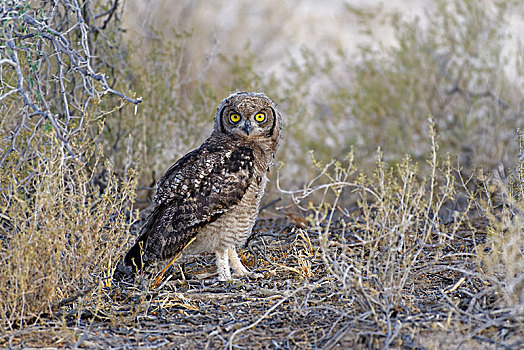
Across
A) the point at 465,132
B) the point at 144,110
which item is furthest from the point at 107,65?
the point at 465,132

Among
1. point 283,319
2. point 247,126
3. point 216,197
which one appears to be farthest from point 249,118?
point 283,319

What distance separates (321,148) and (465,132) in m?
2.04

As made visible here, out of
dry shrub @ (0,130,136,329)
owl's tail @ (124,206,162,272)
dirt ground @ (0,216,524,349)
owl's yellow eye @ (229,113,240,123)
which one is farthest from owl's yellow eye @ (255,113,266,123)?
dry shrub @ (0,130,136,329)

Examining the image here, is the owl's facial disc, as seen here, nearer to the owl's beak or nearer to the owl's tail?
the owl's beak

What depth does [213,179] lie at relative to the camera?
471 centimetres

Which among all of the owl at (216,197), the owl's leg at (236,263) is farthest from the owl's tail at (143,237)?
the owl's leg at (236,263)

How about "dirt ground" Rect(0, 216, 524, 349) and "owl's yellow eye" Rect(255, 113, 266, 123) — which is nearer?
"dirt ground" Rect(0, 216, 524, 349)

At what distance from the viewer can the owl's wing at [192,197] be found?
462 centimetres

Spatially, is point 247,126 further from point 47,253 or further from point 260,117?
point 47,253

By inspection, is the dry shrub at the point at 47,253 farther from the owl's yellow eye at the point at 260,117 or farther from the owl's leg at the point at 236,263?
the owl's yellow eye at the point at 260,117

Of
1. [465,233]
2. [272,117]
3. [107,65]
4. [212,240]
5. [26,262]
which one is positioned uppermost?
[107,65]

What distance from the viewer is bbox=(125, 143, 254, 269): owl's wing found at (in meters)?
4.62

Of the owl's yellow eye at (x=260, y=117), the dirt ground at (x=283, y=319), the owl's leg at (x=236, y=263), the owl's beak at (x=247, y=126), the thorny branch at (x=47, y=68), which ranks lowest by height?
the owl's leg at (x=236, y=263)

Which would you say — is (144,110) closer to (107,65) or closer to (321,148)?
(107,65)
